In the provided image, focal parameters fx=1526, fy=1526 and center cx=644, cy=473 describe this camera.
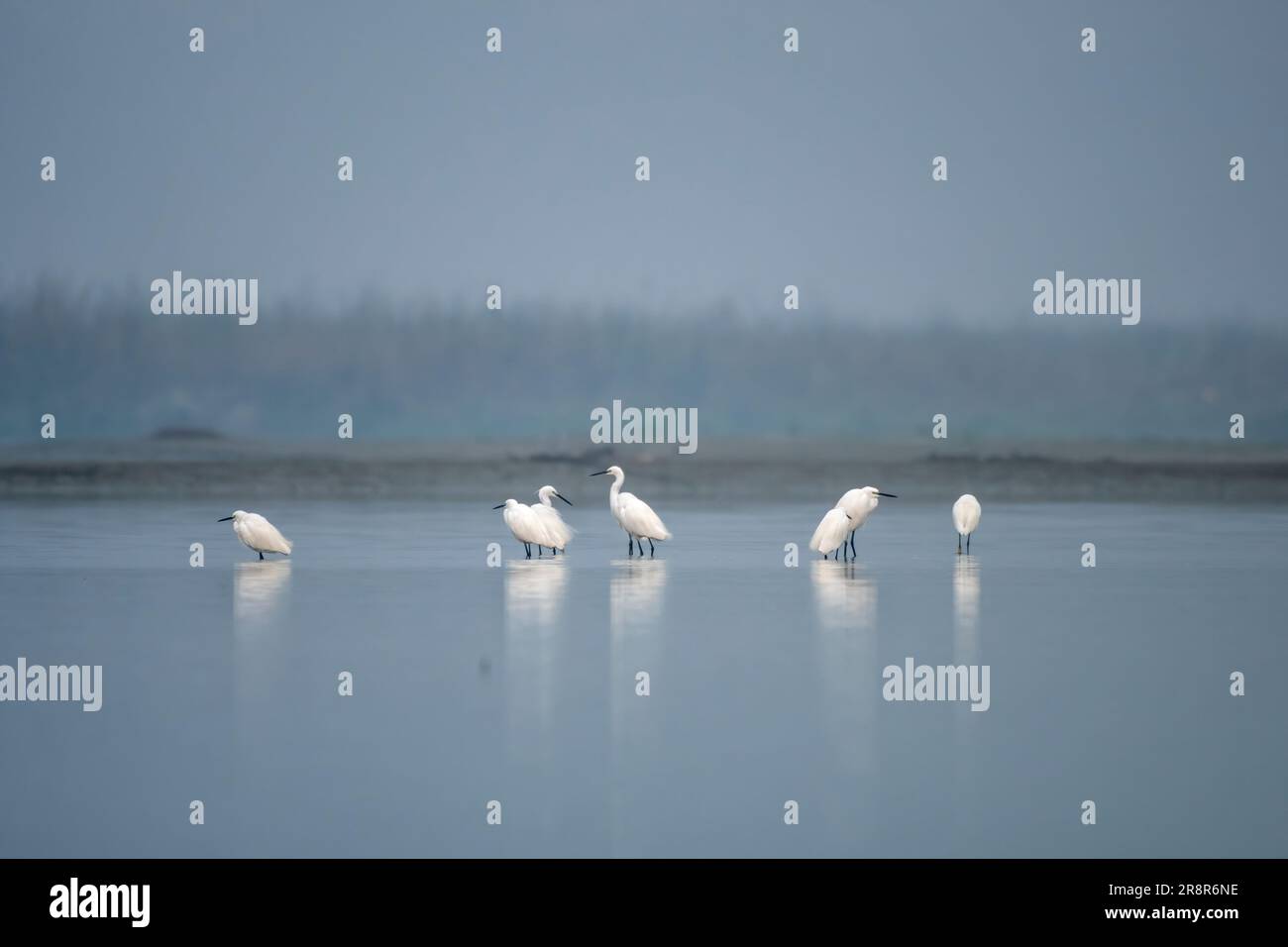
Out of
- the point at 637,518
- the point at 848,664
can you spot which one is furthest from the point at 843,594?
the point at 637,518

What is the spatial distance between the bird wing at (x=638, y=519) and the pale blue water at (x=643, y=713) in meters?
0.95

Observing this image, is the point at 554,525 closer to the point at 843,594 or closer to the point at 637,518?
the point at 637,518

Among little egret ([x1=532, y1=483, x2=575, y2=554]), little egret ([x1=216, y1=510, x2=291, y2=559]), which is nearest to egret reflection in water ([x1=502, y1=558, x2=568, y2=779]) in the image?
little egret ([x1=532, y1=483, x2=575, y2=554])

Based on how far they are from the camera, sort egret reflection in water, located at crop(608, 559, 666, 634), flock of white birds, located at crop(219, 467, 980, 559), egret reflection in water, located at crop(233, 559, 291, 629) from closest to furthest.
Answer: egret reflection in water, located at crop(608, 559, 666, 634) → egret reflection in water, located at crop(233, 559, 291, 629) → flock of white birds, located at crop(219, 467, 980, 559)

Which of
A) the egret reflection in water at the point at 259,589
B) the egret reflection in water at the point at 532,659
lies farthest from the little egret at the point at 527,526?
the egret reflection in water at the point at 259,589

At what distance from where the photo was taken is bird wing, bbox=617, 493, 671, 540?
1522 cm

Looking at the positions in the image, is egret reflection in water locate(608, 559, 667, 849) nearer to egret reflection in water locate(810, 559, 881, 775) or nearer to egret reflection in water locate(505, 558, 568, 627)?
egret reflection in water locate(505, 558, 568, 627)

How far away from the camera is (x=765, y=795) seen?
6.20 m

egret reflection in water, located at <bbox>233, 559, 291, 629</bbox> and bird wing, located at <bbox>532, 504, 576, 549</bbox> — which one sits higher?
bird wing, located at <bbox>532, 504, 576, 549</bbox>

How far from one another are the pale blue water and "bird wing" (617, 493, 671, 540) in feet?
3.12

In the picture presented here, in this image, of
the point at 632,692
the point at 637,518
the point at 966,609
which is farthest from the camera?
the point at 637,518

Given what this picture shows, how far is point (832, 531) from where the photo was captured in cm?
1434

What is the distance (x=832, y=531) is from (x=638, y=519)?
6.65 ft

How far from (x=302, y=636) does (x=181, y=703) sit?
203cm
